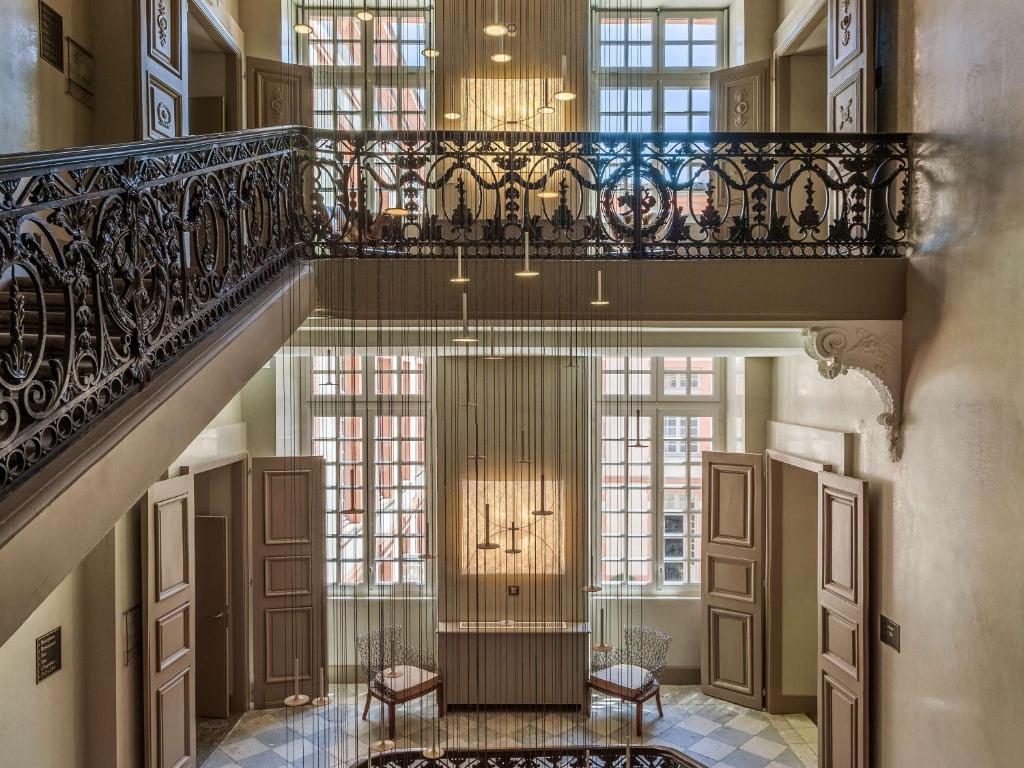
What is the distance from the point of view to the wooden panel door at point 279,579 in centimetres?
718

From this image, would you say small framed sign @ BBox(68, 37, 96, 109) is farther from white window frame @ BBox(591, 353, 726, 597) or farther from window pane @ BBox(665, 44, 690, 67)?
window pane @ BBox(665, 44, 690, 67)

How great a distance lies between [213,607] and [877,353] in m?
5.98

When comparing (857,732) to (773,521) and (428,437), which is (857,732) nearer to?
(773,521)

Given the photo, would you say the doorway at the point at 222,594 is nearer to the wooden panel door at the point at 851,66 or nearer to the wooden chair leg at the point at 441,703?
the wooden chair leg at the point at 441,703

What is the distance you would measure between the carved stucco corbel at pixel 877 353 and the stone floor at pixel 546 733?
3159 millimetres

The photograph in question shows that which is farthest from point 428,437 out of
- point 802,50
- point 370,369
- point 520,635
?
point 802,50

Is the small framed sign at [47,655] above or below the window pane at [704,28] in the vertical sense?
below

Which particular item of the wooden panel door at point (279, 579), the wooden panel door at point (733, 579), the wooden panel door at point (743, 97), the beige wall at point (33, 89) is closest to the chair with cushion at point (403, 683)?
the wooden panel door at point (279, 579)

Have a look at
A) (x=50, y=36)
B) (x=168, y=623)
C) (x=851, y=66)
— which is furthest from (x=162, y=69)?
(x=851, y=66)

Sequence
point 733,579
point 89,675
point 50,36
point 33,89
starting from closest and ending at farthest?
point 33,89
point 50,36
point 89,675
point 733,579

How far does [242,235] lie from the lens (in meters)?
3.41

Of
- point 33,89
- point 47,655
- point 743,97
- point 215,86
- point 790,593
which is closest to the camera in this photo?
point 33,89

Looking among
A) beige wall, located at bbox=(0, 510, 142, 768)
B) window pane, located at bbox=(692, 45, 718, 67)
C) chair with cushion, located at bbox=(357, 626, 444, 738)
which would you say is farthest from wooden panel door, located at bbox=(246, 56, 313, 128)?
chair with cushion, located at bbox=(357, 626, 444, 738)

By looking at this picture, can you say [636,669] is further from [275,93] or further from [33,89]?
[33,89]
